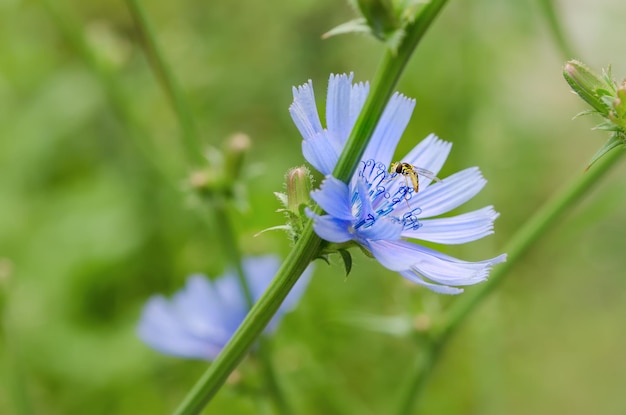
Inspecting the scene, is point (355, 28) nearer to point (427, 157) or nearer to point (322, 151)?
point (322, 151)

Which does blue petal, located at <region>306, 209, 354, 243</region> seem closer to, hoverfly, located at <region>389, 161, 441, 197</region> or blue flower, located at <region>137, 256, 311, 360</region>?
hoverfly, located at <region>389, 161, 441, 197</region>

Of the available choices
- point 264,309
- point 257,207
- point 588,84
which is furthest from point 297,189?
point 257,207

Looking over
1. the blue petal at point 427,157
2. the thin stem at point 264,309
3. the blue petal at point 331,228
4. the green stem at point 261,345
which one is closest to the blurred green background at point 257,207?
the green stem at point 261,345

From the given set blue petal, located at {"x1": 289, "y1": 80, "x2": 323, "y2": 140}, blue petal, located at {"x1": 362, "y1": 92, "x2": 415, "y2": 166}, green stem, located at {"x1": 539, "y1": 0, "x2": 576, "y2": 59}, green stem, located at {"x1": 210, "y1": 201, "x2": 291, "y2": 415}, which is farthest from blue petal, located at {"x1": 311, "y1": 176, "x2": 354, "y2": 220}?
green stem, located at {"x1": 539, "y1": 0, "x2": 576, "y2": 59}

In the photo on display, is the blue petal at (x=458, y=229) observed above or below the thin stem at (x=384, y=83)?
below

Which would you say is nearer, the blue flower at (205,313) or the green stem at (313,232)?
the green stem at (313,232)

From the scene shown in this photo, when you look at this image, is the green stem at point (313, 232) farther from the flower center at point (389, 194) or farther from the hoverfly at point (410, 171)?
the hoverfly at point (410, 171)
